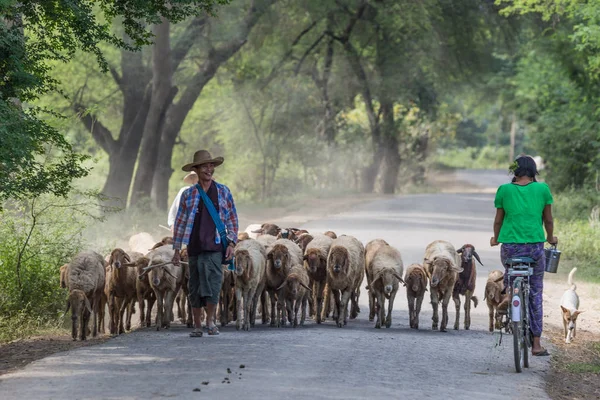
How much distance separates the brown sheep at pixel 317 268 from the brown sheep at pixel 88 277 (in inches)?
106

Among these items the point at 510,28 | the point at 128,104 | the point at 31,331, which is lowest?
the point at 31,331

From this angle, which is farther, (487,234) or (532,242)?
(487,234)

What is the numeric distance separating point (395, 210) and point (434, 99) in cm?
1318

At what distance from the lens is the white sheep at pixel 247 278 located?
12.5 m

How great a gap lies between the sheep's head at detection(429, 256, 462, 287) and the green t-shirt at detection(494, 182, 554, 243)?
279 centimetres

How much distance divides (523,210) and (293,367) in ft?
9.44

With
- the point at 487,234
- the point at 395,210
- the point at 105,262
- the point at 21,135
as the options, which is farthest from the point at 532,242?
the point at 395,210

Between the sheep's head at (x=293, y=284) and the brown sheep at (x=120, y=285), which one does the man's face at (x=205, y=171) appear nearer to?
the sheep's head at (x=293, y=284)

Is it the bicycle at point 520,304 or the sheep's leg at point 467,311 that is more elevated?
the bicycle at point 520,304

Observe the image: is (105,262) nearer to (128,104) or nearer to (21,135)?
(21,135)

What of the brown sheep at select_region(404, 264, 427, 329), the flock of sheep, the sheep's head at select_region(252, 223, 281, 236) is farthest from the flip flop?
the sheep's head at select_region(252, 223, 281, 236)

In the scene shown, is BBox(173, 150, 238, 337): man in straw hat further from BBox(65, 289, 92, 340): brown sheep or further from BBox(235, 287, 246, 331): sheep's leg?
BBox(65, 289, 92, 340): brown sheep

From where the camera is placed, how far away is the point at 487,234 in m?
26.8

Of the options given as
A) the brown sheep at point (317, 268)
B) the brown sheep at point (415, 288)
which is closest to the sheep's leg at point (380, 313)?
the brown sheep at point (415, 288)
